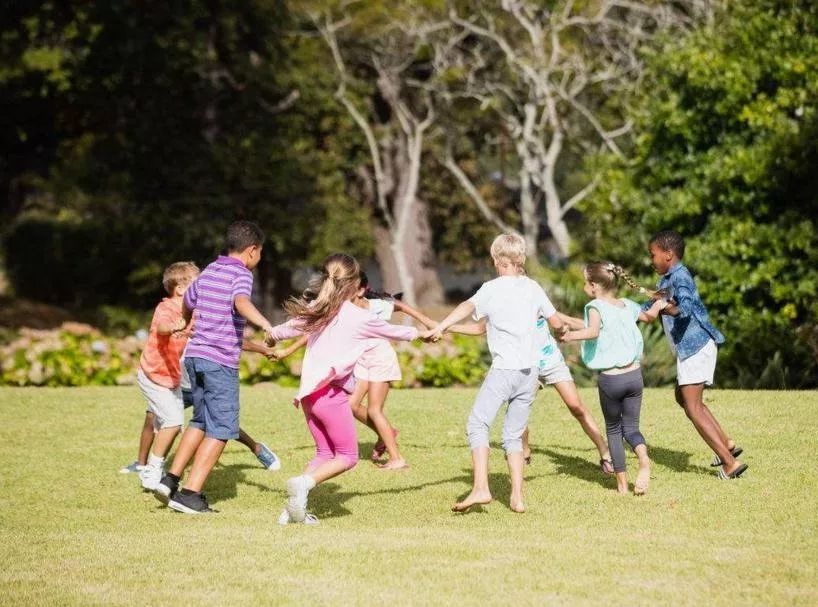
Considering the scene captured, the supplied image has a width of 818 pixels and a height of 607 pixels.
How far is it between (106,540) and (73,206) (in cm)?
2343

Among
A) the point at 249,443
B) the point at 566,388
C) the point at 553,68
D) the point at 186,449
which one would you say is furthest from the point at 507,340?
the point at 553,68

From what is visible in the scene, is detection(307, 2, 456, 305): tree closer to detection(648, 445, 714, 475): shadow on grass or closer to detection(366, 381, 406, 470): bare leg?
detection(648, 445, 714, 475): shadow on grass

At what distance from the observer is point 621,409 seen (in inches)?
340

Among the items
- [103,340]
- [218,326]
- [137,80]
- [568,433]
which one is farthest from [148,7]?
[218,326]

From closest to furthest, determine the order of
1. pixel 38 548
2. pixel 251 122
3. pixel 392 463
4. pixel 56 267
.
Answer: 1. pixel 38 548
2. pixel 392 463
3. pixel 251 122
4. pixel 56 267

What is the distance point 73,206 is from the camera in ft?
98.1

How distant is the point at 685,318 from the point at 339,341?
2568 millimetres

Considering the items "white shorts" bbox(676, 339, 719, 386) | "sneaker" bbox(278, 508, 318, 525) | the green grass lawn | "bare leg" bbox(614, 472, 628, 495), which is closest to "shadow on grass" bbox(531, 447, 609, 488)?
the green grass lawn

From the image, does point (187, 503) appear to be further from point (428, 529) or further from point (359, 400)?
point (359, 400)

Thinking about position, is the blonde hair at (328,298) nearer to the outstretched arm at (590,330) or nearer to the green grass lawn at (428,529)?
Result: the green grass lawn at (428,529)

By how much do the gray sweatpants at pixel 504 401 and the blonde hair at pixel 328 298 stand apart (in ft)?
3.44

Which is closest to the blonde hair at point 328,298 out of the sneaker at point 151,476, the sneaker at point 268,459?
the sneaker at point 151,476

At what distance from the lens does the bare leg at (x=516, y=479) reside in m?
8.09

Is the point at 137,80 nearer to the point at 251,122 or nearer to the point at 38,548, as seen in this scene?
the point at 251,122
